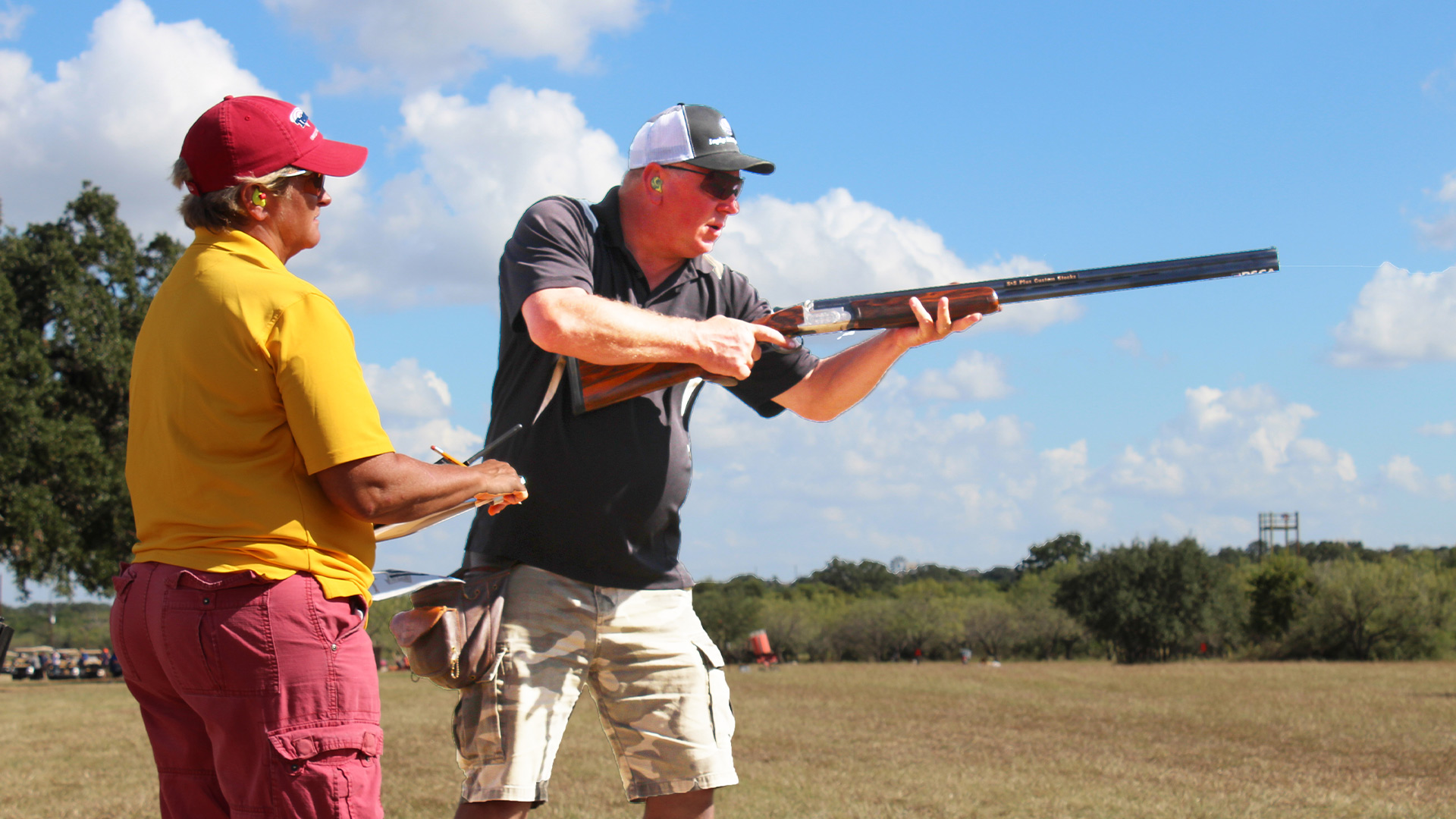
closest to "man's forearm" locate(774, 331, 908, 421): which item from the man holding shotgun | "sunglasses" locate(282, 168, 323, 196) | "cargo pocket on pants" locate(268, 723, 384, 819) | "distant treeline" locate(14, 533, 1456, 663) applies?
the man holding shotgun

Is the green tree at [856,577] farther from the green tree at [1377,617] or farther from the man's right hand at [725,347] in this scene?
the man's right hand at [725,347]

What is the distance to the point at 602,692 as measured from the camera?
3.72 meters

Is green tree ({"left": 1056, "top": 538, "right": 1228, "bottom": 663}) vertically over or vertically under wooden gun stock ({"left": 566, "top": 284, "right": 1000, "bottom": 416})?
under

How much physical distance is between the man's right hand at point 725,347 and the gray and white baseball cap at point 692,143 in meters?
0.53

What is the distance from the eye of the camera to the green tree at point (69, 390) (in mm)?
27797

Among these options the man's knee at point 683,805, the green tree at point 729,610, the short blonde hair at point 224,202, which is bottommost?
the green tree at point 729,610

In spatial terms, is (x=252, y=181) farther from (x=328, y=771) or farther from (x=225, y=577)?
(x=328, y=771)

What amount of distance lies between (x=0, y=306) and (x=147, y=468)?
3030 cm

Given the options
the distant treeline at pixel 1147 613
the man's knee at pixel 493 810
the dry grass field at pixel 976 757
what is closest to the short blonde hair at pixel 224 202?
the man's knee at pixel 493 810

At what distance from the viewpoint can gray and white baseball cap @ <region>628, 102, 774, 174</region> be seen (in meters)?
3.72

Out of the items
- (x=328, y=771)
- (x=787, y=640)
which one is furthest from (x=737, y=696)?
(x=787, y=640)

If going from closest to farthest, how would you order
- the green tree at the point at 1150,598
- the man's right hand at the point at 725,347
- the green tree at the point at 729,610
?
the man's right hand at the point at 725,347, the green tree at the point at 1150,598, the green tree at the point at 729,610

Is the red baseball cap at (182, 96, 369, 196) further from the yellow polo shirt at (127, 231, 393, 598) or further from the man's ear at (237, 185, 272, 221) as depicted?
the yellow polo shirt at (127, 231, 393, 598)

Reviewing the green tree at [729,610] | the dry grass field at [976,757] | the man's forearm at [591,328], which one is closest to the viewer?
the man's forearm at [591,328]
